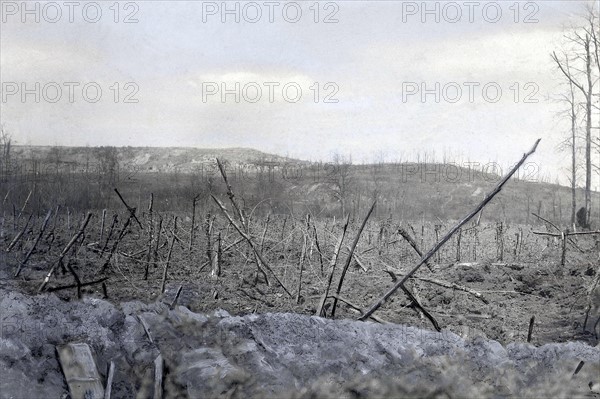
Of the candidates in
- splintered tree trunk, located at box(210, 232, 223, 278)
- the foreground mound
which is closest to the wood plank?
the foreground mound

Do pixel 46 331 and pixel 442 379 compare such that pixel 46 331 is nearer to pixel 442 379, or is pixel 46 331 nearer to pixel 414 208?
pixel 442 379

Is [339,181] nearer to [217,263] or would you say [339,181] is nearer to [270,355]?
[217,263]

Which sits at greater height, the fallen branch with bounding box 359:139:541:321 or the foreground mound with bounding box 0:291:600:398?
the fallen branch with bounding box 359:139:541:321

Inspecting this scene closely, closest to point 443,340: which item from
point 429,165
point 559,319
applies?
point 559,319

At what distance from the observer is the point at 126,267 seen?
40.2 ft

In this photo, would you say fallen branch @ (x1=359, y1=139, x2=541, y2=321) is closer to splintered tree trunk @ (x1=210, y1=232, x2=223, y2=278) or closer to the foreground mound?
the foreground mound

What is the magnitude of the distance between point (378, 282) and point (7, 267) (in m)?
7.19

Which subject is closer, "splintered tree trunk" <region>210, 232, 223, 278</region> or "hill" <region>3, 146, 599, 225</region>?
"splintered tree trunk" <region>210, 232, 223, 278</region>

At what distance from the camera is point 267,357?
5598 mm

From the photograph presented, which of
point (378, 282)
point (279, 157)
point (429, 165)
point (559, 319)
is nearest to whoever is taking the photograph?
point (559, 319)

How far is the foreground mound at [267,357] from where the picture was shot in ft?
16.9

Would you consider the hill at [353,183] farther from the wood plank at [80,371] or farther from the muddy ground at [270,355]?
the wood plank at [80,371]

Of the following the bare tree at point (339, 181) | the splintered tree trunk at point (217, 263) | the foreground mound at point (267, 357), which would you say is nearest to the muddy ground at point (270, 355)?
the foreground mound at point (267, 357)

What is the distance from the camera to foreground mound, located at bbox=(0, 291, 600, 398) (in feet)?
16.9
